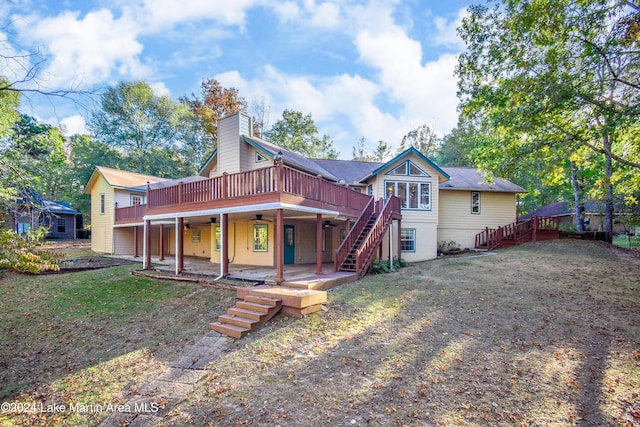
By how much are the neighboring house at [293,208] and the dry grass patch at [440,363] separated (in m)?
3.44

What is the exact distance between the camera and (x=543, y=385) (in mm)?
4695

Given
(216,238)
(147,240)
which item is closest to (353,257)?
(216,238)

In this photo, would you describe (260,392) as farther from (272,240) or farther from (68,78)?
(272,240)

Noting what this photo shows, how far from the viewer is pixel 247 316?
23.6 ft

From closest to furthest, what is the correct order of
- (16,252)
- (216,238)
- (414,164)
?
(16,252)
(216,238)
(414,164)

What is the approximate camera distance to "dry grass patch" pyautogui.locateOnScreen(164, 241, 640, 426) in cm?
416

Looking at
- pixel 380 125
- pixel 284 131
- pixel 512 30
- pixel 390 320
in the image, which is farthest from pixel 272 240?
pixel 380 125

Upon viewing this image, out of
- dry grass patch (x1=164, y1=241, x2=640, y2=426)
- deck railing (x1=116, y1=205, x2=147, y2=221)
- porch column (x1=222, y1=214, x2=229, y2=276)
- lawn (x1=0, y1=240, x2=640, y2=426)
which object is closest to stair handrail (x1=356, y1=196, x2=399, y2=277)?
lawn (x1=0, y1=240, x2=640, y2=426)

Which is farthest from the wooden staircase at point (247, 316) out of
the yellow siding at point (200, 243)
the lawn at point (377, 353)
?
the yellow siding at point (200, 243)

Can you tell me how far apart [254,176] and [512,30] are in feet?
32.8

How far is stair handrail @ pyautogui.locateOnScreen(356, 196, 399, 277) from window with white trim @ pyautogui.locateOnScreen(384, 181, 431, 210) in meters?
2.44

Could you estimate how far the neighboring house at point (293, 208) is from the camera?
1016cm

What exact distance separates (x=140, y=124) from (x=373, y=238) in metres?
33.6

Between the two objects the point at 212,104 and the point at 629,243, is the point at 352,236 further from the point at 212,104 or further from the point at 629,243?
the point at 212,104
